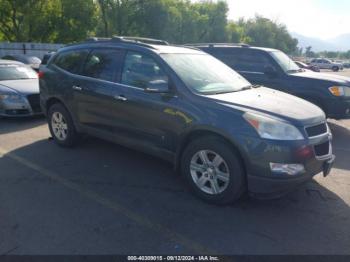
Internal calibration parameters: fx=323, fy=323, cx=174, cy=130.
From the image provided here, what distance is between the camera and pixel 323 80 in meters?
7.12

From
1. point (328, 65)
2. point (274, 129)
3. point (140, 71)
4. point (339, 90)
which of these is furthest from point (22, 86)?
point (328, 65)

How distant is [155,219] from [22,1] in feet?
106

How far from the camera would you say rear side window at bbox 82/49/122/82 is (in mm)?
4688

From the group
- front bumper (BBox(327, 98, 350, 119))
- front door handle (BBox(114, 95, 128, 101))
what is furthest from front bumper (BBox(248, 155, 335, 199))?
front bumper (BBox(327, 98, 350, 119))

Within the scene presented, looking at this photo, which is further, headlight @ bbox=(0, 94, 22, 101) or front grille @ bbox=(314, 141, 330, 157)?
headlight @ bbox=(0, 94, 22, 101)

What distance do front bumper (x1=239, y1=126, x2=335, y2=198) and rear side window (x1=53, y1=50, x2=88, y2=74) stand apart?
3236mm

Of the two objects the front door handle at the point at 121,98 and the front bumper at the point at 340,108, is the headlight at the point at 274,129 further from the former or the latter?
the front bumper at the point at 340,108

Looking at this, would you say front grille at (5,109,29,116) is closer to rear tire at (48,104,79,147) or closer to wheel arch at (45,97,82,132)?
wheel arch at (45,97,82,132)

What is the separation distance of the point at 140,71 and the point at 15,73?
5947mm

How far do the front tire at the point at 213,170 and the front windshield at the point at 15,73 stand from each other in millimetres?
6660

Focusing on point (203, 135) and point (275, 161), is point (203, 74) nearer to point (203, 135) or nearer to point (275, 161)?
point (203, 135)

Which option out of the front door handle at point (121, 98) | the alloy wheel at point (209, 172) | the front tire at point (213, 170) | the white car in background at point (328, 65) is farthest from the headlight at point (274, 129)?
the white car in background at point (328, 65)

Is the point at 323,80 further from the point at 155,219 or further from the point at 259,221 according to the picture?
the point at 155,219

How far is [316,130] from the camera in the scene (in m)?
3.66
